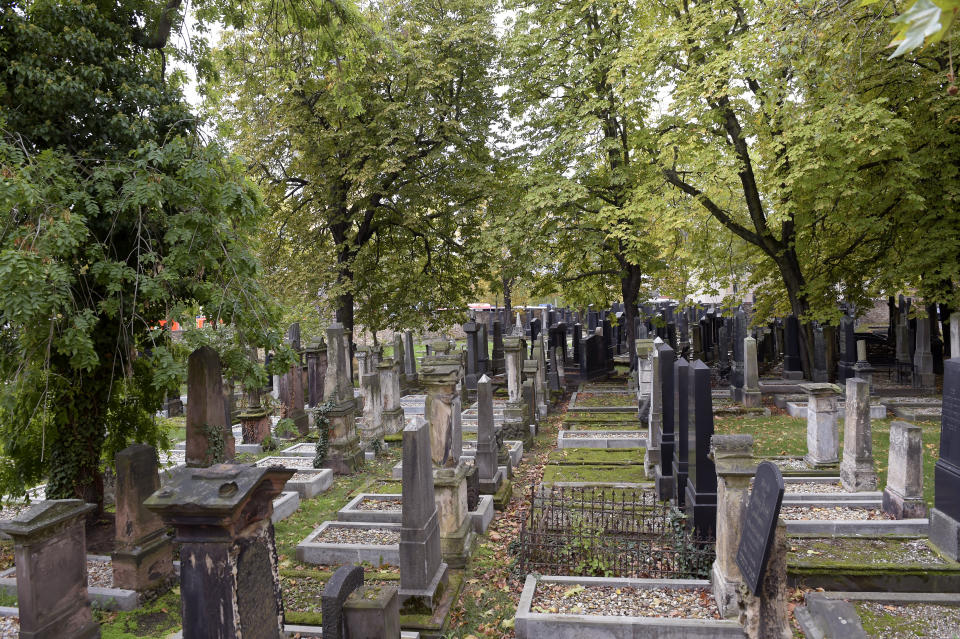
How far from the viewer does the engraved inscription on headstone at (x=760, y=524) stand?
13.4 ft

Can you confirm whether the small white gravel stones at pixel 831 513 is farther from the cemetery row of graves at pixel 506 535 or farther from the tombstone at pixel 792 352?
the tombstone at pixel 792 352

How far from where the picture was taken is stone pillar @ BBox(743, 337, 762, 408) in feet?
45.3

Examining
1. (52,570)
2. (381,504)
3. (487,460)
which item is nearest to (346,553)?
(381,504)

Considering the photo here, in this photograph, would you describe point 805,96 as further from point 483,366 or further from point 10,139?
point 10,139

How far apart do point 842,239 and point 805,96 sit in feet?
16.2

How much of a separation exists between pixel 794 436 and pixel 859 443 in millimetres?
3686

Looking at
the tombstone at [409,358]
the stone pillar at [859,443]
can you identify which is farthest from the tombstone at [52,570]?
the tombstone at [409,358]

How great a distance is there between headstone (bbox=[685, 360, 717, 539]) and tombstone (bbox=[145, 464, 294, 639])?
474 cm

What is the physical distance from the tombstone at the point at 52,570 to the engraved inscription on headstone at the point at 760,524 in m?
6.03

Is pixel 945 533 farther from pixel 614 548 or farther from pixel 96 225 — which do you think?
pixel 96 225

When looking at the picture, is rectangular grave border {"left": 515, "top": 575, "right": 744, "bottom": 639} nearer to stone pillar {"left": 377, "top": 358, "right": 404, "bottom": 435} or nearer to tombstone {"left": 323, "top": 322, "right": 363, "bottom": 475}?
tombstone {"left": 323, "top": 322, "right": 363, "bottom": 475}

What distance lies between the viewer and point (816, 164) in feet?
37.9

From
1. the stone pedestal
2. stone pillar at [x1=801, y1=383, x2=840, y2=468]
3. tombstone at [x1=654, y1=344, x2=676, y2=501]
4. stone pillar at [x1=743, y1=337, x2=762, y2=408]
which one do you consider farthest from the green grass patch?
stone pillar at [x1=743, y1=337, x2=762, y2=408]

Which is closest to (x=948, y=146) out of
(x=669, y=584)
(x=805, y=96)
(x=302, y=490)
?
(x=805, y=96)
